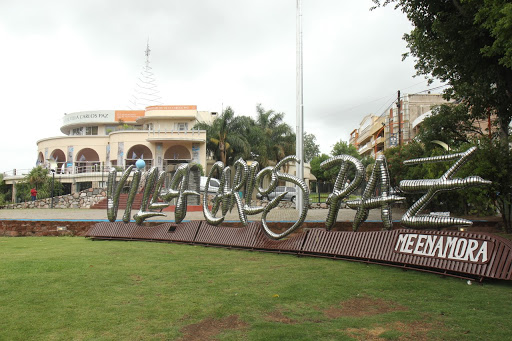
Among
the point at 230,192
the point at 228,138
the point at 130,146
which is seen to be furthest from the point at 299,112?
the point at 130,146

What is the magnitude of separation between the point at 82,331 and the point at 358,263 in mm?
6175

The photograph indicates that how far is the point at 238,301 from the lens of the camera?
6.59 metres

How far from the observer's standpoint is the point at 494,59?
481 inches

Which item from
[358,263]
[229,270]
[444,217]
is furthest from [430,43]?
[229,270]

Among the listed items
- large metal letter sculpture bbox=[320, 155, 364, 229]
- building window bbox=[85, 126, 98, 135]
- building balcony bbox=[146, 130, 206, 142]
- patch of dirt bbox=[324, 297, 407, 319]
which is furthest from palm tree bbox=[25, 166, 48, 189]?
patch of dirt bbox=[324, 297, 407, 319]

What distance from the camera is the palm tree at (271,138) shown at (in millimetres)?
41750

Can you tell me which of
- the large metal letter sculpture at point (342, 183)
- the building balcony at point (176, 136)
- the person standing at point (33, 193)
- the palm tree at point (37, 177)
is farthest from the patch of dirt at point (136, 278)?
the building balcony at point (176, 136)

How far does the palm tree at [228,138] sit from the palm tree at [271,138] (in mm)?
1596

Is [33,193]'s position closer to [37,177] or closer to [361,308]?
[37,177]

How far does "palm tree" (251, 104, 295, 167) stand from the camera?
Result: 137ft

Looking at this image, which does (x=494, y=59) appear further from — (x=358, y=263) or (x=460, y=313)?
(x=460, y=313)

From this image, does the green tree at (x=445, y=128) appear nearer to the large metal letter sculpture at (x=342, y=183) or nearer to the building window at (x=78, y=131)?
the large metal letter sculpture at (x=342, y=183)

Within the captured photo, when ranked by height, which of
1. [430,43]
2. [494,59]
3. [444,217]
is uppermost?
[430,43]

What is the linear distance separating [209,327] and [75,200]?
27.9 metres
